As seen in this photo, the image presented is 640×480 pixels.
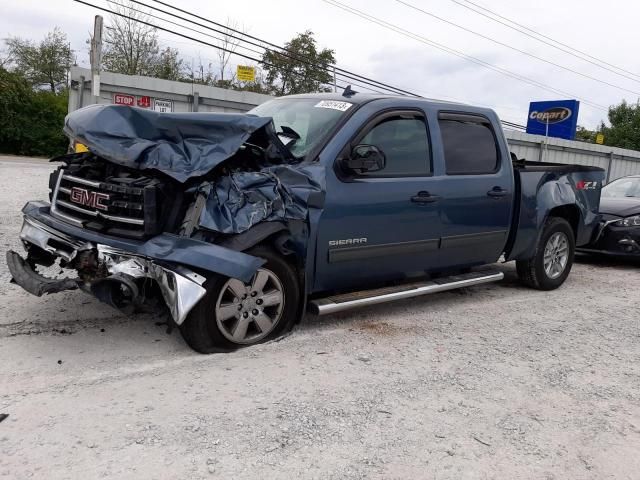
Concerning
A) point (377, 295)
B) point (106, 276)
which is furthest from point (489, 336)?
point (106, 276)

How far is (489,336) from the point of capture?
4723mm

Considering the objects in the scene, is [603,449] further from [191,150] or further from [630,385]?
[191,150]

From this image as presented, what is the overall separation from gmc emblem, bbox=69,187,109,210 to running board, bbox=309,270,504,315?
1.67 meters

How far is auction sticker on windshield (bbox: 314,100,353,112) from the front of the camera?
15.2 ft

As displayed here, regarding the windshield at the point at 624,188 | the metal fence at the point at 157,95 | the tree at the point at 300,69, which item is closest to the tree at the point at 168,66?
the tree at the point at 300,69

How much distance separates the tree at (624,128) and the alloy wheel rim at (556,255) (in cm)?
4525

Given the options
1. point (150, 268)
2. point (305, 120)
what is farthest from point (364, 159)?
point (150, 268)

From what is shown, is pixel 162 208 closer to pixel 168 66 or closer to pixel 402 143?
pixel 402 143

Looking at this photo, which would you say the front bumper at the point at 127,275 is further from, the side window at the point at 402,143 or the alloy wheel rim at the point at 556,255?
A: the alloy wheel rim at the point at 556,255

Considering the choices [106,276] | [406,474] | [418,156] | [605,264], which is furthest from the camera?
[605,264]

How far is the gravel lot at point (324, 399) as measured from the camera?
2725mm

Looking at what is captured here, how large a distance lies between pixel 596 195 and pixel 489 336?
130 inches

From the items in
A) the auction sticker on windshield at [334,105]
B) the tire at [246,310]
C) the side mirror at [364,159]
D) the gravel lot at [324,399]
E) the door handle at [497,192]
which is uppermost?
the auction sticker on windshield at [334,105]

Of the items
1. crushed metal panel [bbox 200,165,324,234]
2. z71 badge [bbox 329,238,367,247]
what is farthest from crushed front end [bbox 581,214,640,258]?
crushed metal panel [bbox 200,165,324,234]
